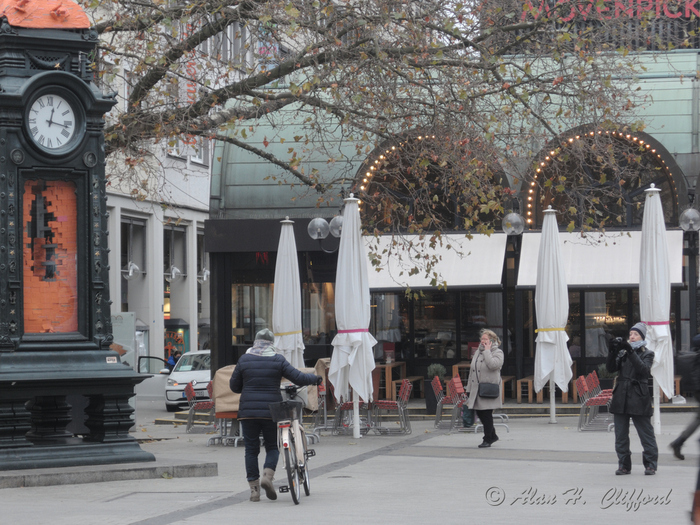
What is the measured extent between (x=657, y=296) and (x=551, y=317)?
8.40ft

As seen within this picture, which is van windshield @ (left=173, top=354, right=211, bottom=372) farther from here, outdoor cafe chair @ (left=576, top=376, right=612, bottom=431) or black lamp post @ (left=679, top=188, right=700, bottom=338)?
black lamp post @ (left=679, top=188, right=700, bottom=338)

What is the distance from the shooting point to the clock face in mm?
11844

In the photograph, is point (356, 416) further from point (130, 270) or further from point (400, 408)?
point (130, 270)

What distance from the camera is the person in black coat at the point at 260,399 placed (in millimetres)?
10234

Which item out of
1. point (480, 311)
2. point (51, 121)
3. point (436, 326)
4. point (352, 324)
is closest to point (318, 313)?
point (436, 326)

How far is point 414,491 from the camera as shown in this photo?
1079 cm

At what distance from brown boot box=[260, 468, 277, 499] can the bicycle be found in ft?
0.40

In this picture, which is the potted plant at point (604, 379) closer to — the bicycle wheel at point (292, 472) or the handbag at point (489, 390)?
the handbag at point (489, 390)

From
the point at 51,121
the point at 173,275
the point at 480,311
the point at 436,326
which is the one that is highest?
the point at 51,121

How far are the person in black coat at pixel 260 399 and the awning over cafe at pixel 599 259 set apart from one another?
39.9 feet

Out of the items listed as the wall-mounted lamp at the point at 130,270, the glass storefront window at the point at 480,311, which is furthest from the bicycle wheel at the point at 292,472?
the wall-mounted lamp at the point at 130,270

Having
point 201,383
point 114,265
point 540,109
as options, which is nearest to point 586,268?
point 540,109

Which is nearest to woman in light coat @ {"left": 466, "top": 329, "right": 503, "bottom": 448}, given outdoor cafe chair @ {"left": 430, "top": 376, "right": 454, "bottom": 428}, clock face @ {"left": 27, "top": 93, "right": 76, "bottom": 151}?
outdoor cafe chair @ {"left": 430, "top": 376, "right": 454, "bottom": 428}

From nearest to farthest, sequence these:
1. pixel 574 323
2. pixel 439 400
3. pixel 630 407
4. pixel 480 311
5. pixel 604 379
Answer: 1. pixel 630 407
2. pixel 439 400
3. pixel 604 379
4. pixel 574 323
5. pixel 480 311
